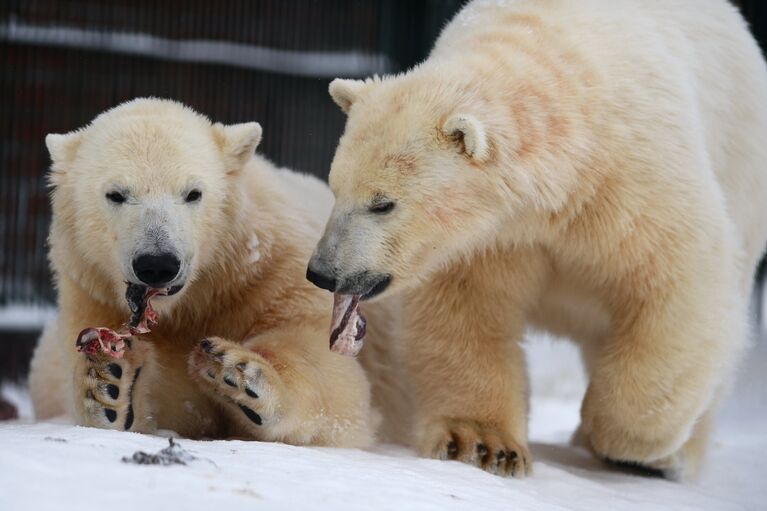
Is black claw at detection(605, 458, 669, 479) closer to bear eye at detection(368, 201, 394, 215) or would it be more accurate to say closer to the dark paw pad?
bear eye at detection(368, 201, 394, 215)

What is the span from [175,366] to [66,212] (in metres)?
0.66

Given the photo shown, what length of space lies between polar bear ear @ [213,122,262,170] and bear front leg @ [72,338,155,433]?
815 millimetres

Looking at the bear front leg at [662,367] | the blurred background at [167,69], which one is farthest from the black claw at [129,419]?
the blurred background at [167,69]

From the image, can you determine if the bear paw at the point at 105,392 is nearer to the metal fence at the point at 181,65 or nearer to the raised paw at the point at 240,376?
the raised paw at the point at 240,376

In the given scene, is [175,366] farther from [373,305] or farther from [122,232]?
[373,305]

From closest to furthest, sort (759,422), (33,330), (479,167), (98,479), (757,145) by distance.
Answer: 1. (98,479)
2. (479,167)
3. (757,145)
4. (759,422)
5. (33,330)

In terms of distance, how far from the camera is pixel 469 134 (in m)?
3.61

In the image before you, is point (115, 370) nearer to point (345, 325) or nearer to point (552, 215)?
point (345, 325)

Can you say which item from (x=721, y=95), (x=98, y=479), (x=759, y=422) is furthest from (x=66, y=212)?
(x=759, y=422)

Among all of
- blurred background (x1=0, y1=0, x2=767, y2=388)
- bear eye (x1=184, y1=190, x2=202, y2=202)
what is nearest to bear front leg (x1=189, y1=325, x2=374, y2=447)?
bear eye (x1=184, y1=190, x2=202, y2=202)

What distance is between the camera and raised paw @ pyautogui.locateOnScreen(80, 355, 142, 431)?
144 inches

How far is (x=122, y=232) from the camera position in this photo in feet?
12.2

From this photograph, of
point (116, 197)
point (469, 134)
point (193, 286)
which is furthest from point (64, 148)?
point (469, 134)

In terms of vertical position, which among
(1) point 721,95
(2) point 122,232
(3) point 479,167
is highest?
(1) point 721,95
